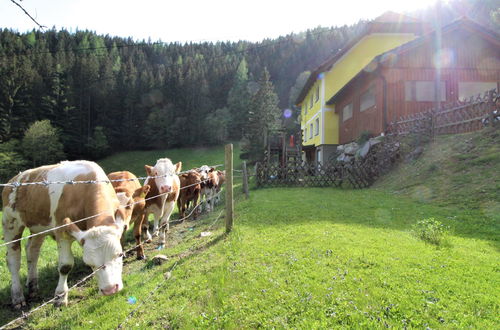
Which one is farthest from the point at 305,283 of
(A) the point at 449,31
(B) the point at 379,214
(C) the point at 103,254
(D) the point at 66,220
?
(A) the point at 449,31

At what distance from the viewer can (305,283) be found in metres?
3.62

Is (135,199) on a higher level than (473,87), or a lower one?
lower

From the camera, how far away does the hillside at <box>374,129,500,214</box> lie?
7.57 m

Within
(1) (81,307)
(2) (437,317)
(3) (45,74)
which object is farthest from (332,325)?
(3) (45,74)

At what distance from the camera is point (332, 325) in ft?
9.18

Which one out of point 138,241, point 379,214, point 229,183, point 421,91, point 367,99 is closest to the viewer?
point 138,241

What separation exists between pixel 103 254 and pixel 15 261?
2.16 m

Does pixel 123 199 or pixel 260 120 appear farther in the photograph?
pixel 260 120

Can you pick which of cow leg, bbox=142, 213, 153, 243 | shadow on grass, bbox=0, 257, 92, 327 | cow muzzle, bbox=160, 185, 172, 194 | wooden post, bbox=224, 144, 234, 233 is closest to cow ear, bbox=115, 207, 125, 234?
shadow on grass, bbox=0, 257, 92, 327

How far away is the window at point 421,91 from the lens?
56.4 ft

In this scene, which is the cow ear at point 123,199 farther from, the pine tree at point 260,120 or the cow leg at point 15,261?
the pine tree at point 260,120

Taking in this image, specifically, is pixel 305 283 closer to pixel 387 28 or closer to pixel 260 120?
pixel 387 28

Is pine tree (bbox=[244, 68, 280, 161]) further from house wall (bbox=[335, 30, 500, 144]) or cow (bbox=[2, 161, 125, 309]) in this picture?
cow (bbox=[2, 161, 125, 309])

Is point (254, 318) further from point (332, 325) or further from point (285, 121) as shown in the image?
point (285, 121)
